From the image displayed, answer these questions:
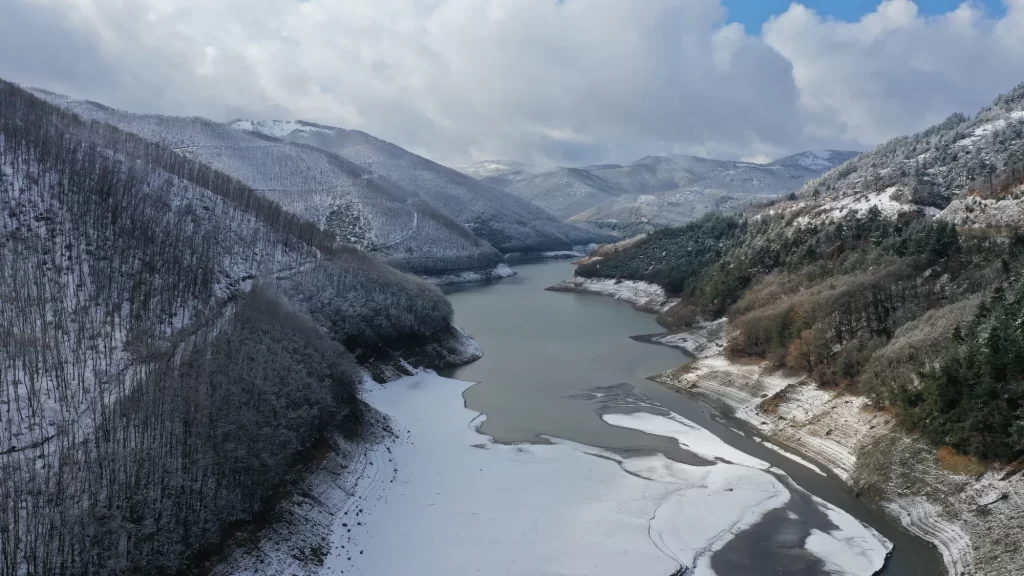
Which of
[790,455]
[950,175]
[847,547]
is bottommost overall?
[847,547]

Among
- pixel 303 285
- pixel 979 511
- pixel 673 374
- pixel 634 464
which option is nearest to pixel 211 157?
pixel 303 285

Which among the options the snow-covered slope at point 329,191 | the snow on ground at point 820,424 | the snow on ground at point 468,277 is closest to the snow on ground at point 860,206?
the snow on ground at point 820,424

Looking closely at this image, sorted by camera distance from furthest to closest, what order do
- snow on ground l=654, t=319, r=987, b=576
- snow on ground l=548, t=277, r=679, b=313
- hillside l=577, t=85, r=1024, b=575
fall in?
1. snow on ground l=548, t=277, r=679, b=313
2. hillside l=577, t=85, r=1024, b=575
3. snow on ground l=654, t=319, r=987, b=576

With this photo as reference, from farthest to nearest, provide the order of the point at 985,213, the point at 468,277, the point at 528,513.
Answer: the point at 468,277
the point at 985,213
the point at 528,513

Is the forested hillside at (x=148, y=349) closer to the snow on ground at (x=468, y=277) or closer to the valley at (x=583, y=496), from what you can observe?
the valley at (x=583, y=496)

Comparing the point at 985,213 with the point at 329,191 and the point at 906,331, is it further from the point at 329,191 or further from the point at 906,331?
the point at 329,191

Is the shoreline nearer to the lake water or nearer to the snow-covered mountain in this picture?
the lake water

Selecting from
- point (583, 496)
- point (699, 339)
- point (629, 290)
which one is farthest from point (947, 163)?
point (583, 496)

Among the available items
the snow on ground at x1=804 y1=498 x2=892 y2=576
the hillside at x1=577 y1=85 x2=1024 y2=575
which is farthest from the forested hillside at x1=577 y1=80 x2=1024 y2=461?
the snow on ground at x1=804 y1=498 x2=892 y2=576
